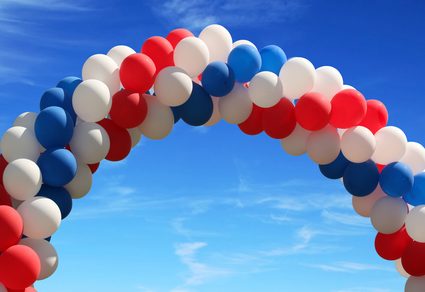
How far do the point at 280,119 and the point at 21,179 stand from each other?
2.89m

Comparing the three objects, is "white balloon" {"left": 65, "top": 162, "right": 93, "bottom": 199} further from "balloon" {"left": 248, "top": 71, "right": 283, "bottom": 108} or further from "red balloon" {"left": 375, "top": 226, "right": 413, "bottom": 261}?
"red balloon" {"left": 375, "top": 226, "right": 413, "bottom": 261}

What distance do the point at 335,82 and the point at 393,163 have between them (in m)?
1.13

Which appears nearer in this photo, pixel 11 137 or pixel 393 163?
pixel 11 137

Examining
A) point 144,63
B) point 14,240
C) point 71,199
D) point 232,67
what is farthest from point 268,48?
point 14,240

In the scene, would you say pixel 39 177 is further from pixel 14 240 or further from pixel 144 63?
pixel 144 63

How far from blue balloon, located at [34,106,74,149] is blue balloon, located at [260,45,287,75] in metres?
2.40

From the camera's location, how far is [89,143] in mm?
6414

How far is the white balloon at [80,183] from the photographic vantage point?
21.7 ft

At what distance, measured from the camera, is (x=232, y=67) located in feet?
23.3

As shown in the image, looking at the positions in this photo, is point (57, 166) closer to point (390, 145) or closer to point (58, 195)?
point (58, 195)

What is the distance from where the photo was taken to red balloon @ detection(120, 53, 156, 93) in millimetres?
6609

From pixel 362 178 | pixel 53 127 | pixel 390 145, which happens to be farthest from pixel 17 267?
pixel 390 145

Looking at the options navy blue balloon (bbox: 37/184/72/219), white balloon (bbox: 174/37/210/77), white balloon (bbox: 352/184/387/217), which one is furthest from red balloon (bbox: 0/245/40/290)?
white balloon (bbox: 352/184/387/217)

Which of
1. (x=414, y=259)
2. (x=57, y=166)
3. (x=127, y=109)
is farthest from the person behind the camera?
(x=414, y=259)
